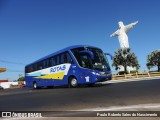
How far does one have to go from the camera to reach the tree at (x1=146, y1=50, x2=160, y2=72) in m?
88.1

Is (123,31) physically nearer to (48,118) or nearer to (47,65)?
(47,65)

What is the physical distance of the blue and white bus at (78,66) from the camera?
20.7 meters

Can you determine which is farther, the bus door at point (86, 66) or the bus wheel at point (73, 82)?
the bus wheel at point (73, 82)

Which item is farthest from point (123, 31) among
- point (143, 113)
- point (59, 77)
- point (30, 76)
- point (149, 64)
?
point (143, 113)

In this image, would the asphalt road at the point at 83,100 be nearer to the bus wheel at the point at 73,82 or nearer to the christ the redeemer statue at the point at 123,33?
the bus wheel at the point at 73,82

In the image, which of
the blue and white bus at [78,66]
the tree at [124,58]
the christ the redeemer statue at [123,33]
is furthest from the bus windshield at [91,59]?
the christ the redeemer statue at [123,33]

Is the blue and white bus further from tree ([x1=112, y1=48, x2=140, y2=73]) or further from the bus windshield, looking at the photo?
tree ([x1=112, y1=48, x2=140, y2=73])

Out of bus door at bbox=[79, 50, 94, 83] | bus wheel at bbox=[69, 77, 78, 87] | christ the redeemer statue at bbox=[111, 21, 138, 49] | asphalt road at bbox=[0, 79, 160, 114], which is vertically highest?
christ the redeemer statue at bbox=[111, 21, 138, 49]

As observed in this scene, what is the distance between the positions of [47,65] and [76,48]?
5290mm

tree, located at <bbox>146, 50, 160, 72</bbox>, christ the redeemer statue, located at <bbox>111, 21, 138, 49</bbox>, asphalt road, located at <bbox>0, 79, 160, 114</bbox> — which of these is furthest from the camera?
christ the redeemer statue, located at <bbox>111, 21, 138, 49</bbox>

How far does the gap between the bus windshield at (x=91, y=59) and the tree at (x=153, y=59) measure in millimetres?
69275

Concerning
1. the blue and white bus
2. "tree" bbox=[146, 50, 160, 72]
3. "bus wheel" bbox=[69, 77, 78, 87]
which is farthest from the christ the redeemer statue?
"bus wheel" bbox=[69, 77, 78, 87]

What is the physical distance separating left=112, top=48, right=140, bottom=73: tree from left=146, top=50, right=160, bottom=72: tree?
16319 millimetres

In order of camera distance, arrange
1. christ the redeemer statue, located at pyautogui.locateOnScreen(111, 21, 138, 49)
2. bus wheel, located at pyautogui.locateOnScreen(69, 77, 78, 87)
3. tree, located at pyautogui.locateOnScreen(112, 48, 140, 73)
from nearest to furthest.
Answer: bus wheel, located at pyautogui.locateOnScreen(69, 77, 78, 87) → tree, located at pyautogui.locateOnScreen(112, 48, 140, 73) → christ the redeemer statue, located at pyautogui.locateOnScreen(111, 21, 138, 49)
